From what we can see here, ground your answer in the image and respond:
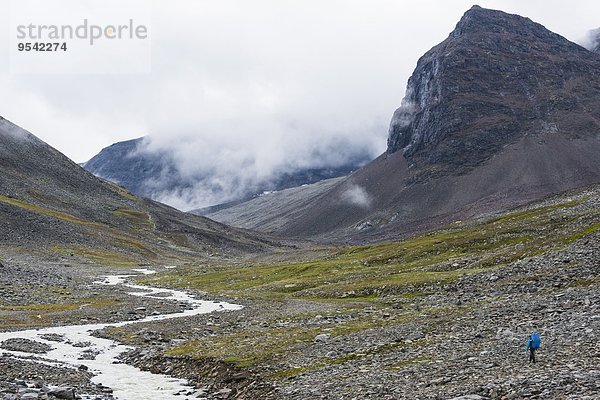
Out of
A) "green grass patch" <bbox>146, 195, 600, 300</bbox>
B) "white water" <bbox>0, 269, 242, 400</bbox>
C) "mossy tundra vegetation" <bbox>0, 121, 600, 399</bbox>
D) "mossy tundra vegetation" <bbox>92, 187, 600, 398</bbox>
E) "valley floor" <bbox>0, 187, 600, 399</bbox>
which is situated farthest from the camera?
"green grass patch" <bbox>146, 195, 600, 300</bbox>

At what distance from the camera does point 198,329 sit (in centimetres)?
5609

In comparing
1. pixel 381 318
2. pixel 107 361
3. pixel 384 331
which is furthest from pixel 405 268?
pixel 107 361

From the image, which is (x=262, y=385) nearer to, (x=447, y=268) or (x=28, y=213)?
(x=447, y=268)

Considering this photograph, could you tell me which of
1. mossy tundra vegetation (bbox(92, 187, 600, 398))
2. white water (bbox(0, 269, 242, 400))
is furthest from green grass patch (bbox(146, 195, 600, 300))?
white water (bbox(0, 269, 242, 400))

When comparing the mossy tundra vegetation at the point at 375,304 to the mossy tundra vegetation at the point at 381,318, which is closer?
the mossy tundra vegetation at the point at 381,318

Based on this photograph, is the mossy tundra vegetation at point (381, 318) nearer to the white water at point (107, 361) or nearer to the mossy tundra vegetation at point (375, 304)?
the mossy tundra vegetation at point (375, 304)

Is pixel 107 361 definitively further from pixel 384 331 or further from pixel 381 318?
pixel 381 318

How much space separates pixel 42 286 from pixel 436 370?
85.2m

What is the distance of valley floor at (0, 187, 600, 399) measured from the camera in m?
25.3

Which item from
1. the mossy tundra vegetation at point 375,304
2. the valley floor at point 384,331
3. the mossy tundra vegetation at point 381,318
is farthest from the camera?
the mossy tundra vegetation at point 375,304

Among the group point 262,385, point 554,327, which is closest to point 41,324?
point 262,385

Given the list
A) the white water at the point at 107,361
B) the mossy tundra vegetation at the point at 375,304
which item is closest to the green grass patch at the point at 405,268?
the mossy tundra vegetation at the point at 375,304

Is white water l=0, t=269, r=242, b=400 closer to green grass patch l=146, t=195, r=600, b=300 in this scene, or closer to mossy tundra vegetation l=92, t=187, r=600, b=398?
mossy tundra vegetation l=92, t=187, r=600, b=398

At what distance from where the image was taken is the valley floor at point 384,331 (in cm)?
2531
